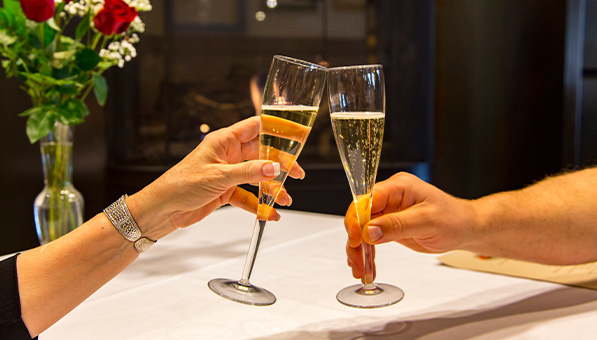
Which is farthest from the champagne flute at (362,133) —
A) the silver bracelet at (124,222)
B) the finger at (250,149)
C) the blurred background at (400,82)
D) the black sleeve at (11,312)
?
the blurred background at (400,82)

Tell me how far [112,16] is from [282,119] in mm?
723

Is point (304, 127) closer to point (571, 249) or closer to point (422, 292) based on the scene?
point (422, 292)

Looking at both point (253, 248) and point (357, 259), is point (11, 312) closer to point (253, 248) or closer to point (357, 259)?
point (253, 248)

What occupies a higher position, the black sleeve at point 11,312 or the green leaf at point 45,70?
the green leaf at point 45,70

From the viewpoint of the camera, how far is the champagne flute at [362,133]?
32.2 inches

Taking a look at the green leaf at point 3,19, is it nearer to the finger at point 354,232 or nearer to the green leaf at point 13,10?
the green leaf at point 13,10

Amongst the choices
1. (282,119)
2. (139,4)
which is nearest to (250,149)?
(282,119)

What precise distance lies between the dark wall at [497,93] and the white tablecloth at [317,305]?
242cm

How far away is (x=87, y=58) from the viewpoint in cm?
138

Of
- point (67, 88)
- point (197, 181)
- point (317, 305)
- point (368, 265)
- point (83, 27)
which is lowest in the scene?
point (317, 305)

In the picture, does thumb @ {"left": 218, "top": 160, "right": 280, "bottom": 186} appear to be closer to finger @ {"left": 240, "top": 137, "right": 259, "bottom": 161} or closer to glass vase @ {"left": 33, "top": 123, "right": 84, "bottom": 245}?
finger @ {"left": 240, "top": 137, "right": 259, "bottom": 161}

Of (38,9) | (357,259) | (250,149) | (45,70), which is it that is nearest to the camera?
(357,259)

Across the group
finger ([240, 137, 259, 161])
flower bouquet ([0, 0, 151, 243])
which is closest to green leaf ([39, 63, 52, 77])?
flower bouquet ([0, 0, 151, 243])

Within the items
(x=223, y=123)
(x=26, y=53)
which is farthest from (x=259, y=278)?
(x=223, y=123)
